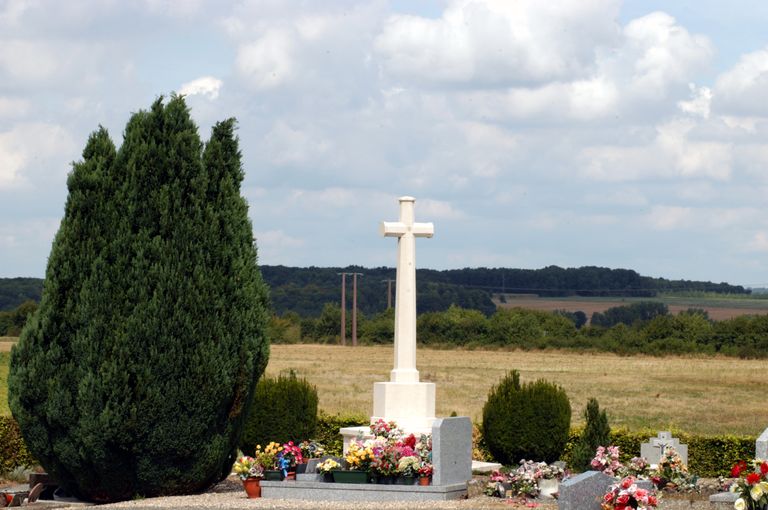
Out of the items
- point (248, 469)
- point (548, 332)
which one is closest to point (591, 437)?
point (248, 469)

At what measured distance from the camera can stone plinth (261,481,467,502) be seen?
631 inches

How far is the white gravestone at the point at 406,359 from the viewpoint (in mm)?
19578

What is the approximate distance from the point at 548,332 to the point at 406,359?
65894mm

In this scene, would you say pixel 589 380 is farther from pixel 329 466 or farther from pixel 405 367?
pixel 329 466

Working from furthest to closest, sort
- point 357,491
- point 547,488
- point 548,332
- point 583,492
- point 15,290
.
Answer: point 15,290 < point 548,332 < point 547,488 < point 357,491 < point 583,492

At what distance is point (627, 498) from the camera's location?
1355cm

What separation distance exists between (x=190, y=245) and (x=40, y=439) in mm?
3368

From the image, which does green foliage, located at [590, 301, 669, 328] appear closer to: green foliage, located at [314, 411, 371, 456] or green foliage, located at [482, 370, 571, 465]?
green foliage, located at [314, 411, 371, 456]

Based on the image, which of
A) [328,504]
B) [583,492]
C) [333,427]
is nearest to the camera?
[583,492]

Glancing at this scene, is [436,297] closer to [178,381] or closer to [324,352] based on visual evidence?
[324,352]

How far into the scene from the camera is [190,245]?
16.4 metres

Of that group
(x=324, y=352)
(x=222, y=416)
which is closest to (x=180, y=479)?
(x=222, y=416)

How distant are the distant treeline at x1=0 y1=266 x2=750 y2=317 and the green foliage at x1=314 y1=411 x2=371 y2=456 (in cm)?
8428

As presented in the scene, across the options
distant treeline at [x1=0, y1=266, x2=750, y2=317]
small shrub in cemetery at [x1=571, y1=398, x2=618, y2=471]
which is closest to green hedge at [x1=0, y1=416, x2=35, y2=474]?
small shrub in cemetery at [x1=571, y1=398, x2=618, y2=471]
